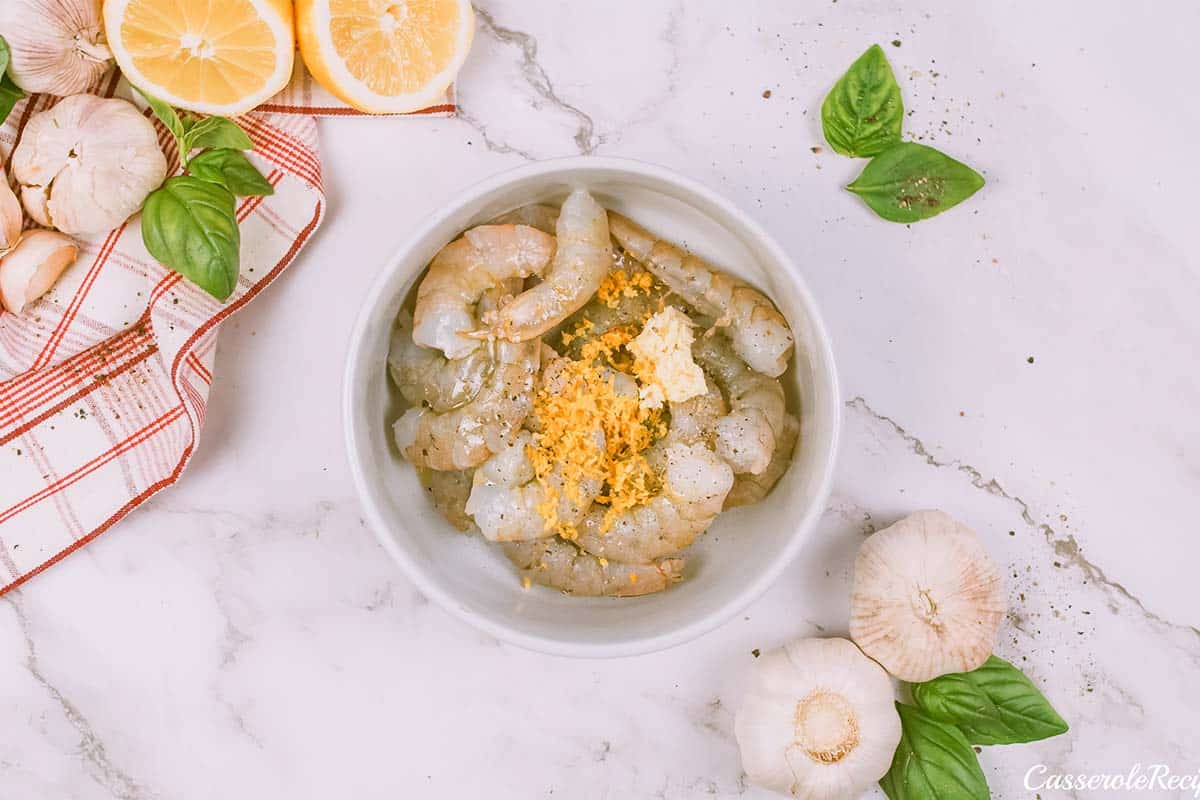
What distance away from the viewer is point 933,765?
4.38ft

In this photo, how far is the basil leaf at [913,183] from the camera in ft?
4.37

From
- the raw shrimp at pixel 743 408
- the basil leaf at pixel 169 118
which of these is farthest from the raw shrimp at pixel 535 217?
the basil leaf at pixel 169 118

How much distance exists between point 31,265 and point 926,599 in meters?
1.22

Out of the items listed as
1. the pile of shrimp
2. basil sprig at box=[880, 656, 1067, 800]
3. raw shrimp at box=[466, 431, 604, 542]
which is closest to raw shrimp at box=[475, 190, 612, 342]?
the pile of shrimp

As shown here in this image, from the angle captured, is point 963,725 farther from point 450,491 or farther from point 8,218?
point 8,218

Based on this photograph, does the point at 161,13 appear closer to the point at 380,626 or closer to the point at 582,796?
the point at 380,626

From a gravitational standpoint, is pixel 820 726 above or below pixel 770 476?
below

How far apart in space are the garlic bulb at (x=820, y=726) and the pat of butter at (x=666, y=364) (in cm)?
41

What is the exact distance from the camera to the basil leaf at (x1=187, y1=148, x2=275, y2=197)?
4.03 ft

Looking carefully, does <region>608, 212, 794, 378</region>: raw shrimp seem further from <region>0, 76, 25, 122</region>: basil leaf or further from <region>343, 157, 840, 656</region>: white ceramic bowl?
<region>0, 76, 25, 122</region>: basil leaf

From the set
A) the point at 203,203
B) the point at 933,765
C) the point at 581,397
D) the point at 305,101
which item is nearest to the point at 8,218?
the point at 203,203

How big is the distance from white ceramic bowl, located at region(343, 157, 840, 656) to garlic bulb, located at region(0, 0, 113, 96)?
487 millimetres

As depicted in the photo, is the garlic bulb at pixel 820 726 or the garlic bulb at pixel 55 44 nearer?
the garlic bulb at pixel 55 44

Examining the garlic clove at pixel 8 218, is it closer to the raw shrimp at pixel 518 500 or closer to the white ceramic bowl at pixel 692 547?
the white ceramic bowl at pixel 692 547
